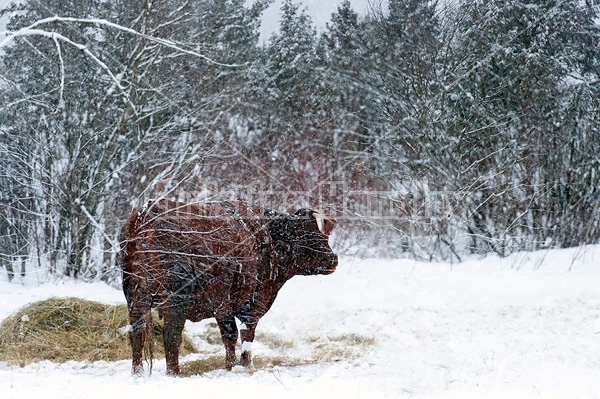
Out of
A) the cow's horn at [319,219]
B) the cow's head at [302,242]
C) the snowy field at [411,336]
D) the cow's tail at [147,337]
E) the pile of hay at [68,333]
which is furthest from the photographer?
the cow's horn at [319,219]

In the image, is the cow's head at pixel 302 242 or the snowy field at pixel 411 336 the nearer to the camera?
the snowy field at pixel 411 336

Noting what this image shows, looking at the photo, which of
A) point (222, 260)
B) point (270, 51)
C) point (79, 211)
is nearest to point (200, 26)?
point (79, 211)

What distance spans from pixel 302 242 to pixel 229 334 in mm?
1387

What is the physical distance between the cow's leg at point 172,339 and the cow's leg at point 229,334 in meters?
0.94

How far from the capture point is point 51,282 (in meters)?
11.6

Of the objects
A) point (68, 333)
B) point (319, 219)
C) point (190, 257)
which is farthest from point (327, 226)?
point (68, 333)

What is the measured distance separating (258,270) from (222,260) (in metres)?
0.80

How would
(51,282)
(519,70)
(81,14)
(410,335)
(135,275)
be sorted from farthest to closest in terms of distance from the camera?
(519,70), (81,14), (51,282), (410,335), (135,275)

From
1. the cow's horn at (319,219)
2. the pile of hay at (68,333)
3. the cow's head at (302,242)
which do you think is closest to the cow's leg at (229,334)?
the cow's head at (302,242)

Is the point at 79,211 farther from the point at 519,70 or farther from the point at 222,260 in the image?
the point at 519,70

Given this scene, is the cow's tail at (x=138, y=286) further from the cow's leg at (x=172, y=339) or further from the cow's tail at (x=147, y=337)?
the cow's leg at (x=172, y=339)

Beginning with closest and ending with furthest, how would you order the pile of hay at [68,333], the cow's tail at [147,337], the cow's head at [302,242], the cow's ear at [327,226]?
the cow's tail at [147,337] → the pile of hay at [68,333] → the cow's head at [302,242] → the cow's ear at [327,226]

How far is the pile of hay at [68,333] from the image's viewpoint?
721cm

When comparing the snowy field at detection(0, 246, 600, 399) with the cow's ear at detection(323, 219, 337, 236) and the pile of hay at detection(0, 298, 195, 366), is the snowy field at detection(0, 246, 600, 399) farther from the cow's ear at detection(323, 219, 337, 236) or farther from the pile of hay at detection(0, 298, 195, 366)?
the cow's ear at detection(323, 219, 337, 236)
